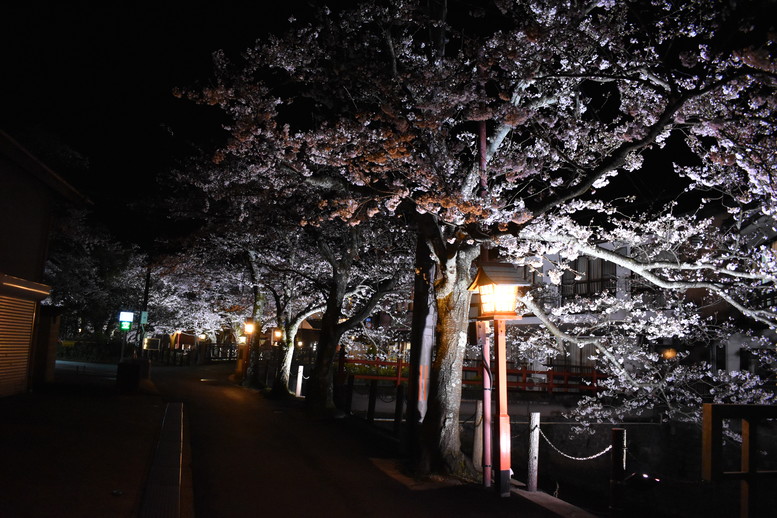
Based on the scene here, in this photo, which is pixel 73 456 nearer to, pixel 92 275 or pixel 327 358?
pixel 327 358

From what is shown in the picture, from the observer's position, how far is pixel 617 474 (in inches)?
290

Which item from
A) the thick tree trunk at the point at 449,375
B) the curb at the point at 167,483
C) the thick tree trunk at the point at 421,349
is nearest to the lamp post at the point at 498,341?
the thick tree trunk at the point at 449,375

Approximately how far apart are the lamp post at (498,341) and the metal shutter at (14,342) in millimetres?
13740

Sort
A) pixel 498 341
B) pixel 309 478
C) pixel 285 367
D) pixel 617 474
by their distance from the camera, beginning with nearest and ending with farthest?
pixel 617 474 → pixel 309 478 → pixel 498 341 → pixel 285 367

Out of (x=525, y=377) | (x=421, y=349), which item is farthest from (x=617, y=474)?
(x=525, y=377)

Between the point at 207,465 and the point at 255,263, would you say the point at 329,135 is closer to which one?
the point at 207,465

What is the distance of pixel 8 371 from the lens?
15797 millimetres

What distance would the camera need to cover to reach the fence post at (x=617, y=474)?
722 centimetres

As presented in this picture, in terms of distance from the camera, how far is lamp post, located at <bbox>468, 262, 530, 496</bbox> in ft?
28.3

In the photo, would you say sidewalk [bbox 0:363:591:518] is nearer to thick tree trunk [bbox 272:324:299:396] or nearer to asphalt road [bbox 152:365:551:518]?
asphalt road [bbox 152:365:551:518]

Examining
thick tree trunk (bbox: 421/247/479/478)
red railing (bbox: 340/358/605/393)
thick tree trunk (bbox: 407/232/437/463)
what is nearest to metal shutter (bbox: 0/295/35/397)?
red railing (bbox: 340/358/605/393)

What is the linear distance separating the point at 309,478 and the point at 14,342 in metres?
12.1

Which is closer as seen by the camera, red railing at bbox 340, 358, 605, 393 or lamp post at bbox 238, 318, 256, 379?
red railing at bbox 340, 358, 605, 393

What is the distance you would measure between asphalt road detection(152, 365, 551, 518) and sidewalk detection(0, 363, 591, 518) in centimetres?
18
